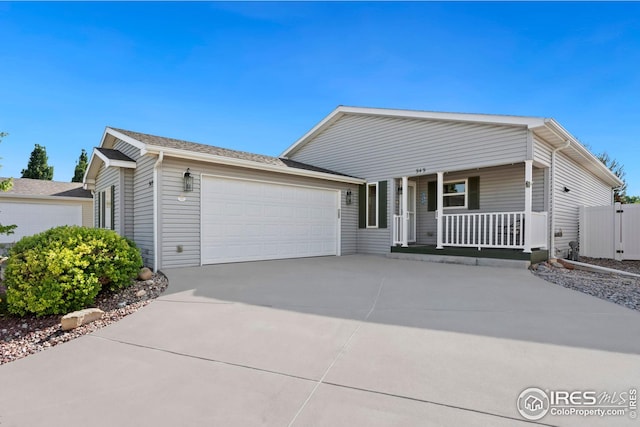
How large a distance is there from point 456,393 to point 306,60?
11.4 metres

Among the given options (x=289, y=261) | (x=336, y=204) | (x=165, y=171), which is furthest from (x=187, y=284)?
(x=336, y=204)

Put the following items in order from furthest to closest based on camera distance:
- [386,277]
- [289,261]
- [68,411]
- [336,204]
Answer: [336,204] → [289,261] → [386,277] → [68,411]

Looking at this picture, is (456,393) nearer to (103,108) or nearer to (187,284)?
(187,284)

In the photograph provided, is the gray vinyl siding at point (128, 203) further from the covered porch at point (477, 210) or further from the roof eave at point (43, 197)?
the roof eave at point (43, 197)

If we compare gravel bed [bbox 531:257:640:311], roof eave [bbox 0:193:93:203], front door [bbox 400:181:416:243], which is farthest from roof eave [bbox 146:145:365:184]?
roof eave [bbox 0:193:93:203]

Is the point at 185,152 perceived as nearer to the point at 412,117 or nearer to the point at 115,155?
the point at 115,155

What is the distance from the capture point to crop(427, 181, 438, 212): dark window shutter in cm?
1061

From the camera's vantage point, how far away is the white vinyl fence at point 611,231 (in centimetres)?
963

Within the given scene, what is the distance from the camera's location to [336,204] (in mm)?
10586

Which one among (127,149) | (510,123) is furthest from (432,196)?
(127,149)

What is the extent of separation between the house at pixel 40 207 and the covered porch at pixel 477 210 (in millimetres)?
16101

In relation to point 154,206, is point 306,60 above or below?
above

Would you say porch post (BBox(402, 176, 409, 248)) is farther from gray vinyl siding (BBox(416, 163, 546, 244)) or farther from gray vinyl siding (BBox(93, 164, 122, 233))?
gray vinyl siding (BBox(93, 164, 122, 233))

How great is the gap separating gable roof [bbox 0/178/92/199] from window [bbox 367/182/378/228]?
14.9 meters
